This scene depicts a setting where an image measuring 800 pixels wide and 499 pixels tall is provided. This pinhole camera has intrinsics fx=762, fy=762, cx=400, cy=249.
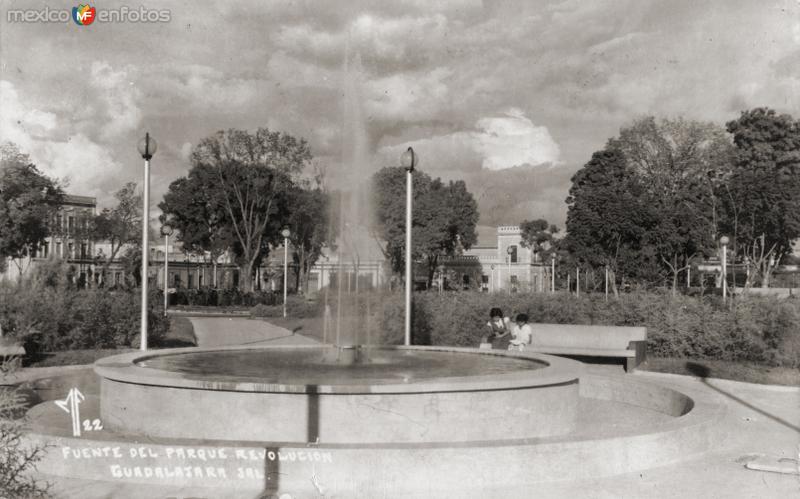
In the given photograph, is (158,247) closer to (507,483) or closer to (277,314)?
(277,314)

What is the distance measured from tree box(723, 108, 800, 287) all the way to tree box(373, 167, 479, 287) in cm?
2196

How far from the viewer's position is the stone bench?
13750 mm

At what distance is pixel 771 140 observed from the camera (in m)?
53.9

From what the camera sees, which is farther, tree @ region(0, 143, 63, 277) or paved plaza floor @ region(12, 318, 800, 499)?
tree @ region(0, 143, 63, 277)

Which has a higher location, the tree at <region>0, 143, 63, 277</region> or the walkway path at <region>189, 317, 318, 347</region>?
the tree at <region>0, 143, 63, 277</region>

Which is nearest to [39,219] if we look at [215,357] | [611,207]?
[611,207]

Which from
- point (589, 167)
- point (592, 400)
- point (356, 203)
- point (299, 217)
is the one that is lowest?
point (592, 400)

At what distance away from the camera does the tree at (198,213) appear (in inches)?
2139

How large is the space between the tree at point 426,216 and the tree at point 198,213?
1167cm

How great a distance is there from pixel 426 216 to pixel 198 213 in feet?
59.6

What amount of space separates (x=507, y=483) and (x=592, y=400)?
5.01 metres

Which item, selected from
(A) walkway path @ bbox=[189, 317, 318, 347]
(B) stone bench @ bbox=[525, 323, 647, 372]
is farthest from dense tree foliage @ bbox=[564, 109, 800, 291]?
(B) stone bench @ bbox=[525, 323, 647, 372]

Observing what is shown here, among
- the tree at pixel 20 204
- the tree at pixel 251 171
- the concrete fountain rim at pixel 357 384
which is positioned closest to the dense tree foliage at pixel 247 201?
the tree at pixel 251 171

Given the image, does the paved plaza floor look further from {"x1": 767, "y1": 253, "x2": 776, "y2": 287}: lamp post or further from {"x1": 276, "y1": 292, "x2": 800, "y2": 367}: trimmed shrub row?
{"x1": 767, "y1": 253, "x2": 776, "y2": 287}: lamp post
